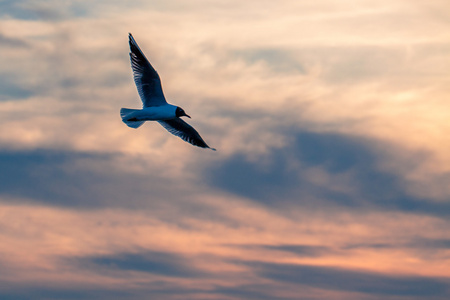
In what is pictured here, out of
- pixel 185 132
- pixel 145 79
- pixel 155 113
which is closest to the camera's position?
pixel 145 79

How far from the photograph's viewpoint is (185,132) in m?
43.2

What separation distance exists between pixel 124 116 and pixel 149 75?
306cm

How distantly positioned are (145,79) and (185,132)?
259 inches

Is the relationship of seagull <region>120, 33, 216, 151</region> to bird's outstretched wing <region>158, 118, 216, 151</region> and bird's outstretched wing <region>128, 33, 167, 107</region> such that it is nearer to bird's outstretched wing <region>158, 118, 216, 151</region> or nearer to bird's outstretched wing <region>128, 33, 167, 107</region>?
bird's outstretched wing <region>128, 33, 167, 107</region>

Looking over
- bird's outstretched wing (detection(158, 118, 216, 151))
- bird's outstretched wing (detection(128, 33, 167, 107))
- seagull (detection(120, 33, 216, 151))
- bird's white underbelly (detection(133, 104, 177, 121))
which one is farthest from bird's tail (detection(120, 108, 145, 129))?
bird's outstretched wing (detection(158, 118, 216, 151))

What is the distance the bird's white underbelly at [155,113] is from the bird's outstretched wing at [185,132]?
421 centimetres

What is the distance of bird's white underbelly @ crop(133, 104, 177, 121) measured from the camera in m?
37.8

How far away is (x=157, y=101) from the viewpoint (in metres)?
38.5

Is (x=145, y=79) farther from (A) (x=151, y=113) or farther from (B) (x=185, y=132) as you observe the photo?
(B) (x=185, y=132)

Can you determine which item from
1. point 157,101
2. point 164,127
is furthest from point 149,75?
point 164,127

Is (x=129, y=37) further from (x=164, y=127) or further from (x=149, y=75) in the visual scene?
(x=164, y=127)

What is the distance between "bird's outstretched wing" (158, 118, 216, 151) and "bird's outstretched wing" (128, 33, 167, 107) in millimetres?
4203

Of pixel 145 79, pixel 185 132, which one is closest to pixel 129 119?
pixel 145 79

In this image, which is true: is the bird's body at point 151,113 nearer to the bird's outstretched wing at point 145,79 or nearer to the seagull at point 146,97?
the seagull at point 146,97
